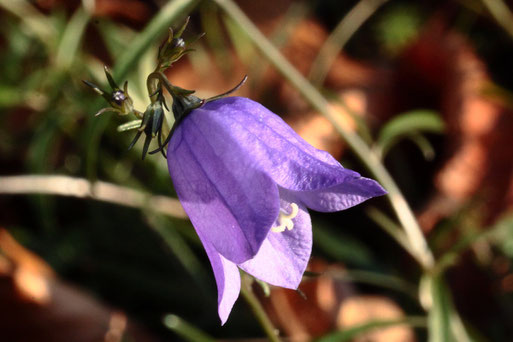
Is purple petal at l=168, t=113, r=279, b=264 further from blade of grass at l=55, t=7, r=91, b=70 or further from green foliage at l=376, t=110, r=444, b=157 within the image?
blade of grass at l=55, t=7, r=91, b=70

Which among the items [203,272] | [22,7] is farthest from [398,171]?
[22,7]

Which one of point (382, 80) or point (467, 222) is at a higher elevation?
point (382, 80)

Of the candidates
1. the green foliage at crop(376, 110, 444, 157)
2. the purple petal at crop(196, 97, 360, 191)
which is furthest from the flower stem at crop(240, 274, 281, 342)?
the green foliage at crop(376, 110, 444, 157)

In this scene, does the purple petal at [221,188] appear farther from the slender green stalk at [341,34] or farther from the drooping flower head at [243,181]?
the slender green stalk at [341,34]

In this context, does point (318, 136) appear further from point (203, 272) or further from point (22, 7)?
point (22, 7)

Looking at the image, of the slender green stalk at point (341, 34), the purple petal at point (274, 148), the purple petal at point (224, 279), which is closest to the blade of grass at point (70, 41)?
the slender green stalk at point (341, 34)
